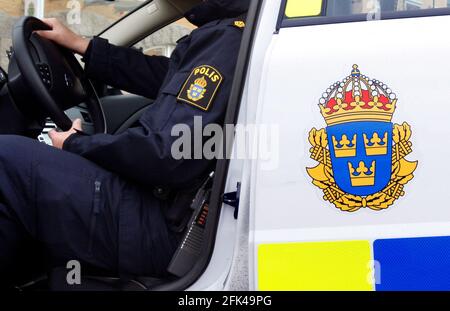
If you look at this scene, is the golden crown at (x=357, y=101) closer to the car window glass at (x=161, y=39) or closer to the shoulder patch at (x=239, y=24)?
the shoulder patch at (x=239, y=24)

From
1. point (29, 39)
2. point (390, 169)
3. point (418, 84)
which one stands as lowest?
point (390, 169)

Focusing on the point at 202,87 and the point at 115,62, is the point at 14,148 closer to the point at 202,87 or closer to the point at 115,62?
the point at 202,87

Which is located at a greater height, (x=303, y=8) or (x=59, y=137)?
(x=303, y=8)

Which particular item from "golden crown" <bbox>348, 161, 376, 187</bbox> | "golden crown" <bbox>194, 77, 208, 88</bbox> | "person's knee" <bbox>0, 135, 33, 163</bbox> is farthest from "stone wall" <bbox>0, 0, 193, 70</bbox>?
"golden crown" <bbox>348, 161, 376, 187</bbox>

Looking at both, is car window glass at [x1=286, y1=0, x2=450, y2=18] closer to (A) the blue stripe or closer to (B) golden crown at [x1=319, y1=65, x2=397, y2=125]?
(B) golden crown at [x1=319, y1=65, x2=397, y2=125]

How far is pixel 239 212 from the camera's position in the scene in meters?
1.36

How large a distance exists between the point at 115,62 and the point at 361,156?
1.15 metres

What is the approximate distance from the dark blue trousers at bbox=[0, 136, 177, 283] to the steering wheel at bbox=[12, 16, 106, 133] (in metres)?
0.22

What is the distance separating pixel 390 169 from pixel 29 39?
119 cm

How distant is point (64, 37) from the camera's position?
2020 millimetres

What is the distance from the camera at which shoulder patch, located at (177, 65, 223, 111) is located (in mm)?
1464

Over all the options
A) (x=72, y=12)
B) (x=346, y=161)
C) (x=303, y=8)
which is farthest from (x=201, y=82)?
(x=72, y=12)
